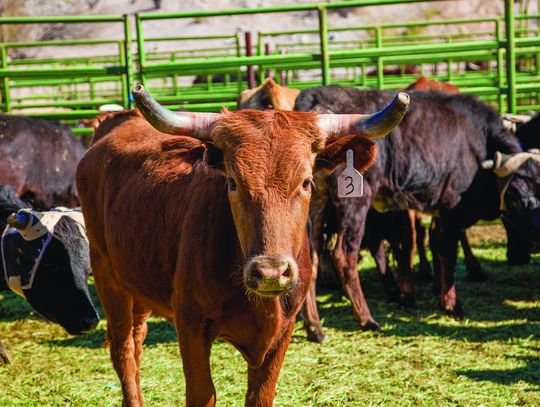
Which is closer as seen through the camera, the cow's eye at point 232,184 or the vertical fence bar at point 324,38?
the cow's eye at point 232,184

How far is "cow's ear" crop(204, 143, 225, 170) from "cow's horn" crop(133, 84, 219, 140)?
5 centimetres

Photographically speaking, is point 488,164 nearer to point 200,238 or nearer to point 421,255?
point 421,255

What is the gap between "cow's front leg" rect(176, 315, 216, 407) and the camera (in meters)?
3.55

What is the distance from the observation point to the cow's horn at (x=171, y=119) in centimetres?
337

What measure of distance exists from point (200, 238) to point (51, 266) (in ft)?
6.87

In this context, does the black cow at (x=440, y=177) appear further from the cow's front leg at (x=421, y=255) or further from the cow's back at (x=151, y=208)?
the cow's back at (x=151, y=208)

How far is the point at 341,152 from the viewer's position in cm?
361

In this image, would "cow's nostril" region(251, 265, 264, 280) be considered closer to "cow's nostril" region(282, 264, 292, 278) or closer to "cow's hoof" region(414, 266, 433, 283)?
"cow's nostril" region(282, 264, 292, 278)

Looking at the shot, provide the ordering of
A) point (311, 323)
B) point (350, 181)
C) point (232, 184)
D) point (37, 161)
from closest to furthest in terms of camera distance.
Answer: point (232, 184)
point (350, 181)
point (311, 323)
point (37, 161)

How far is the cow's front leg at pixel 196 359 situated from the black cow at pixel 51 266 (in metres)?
1.63

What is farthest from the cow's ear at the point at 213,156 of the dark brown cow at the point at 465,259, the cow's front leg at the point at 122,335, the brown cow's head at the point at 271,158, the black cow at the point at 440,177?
the dark brown cow at the point at 465,259

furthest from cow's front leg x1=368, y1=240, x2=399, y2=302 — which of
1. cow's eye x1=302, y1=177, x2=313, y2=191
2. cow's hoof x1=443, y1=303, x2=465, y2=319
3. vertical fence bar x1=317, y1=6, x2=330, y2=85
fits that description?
cow's eye x1=302, y1=177, x2=313, y2=191

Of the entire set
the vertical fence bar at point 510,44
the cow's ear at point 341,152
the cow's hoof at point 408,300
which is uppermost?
the vertical fence bar at point 510,44

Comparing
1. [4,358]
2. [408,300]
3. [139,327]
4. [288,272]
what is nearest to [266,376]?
[288,272]
